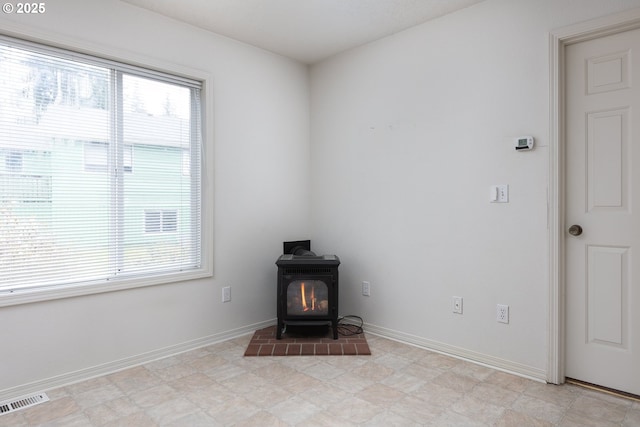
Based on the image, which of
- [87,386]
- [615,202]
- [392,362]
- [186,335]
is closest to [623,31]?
[615,202]

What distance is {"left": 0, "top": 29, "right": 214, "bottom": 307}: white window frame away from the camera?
2369 millimetres

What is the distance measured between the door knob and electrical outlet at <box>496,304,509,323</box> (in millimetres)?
627

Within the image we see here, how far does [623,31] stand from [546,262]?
1392 mm

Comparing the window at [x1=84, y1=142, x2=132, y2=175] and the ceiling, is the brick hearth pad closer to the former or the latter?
the window at [x1=84, y1=142, x2=132, y2=175]

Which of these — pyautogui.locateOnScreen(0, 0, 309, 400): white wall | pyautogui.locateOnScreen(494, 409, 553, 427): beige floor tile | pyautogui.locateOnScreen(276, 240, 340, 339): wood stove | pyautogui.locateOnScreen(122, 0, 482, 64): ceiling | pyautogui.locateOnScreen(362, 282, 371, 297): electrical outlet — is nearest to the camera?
pyautogui.locateOnScreen(494, 409, 553, 427): beige floor tile

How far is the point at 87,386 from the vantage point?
2484 mm

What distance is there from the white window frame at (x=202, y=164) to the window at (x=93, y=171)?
4 centimetres

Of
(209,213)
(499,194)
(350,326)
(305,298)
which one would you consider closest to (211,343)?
(305,298)

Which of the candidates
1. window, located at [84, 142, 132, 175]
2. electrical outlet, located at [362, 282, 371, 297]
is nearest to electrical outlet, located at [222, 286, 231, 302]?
electrical outlet, located at [362, 282, 371, 297]

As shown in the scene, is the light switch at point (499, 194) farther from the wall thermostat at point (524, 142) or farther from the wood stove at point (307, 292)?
the wood stove at point (307, 292)

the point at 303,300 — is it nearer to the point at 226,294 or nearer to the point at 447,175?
the point at 226,294

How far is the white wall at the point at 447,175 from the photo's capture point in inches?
100

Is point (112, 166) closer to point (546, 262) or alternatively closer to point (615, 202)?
point (546, 262)

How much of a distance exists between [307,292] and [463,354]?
50.0 inches
